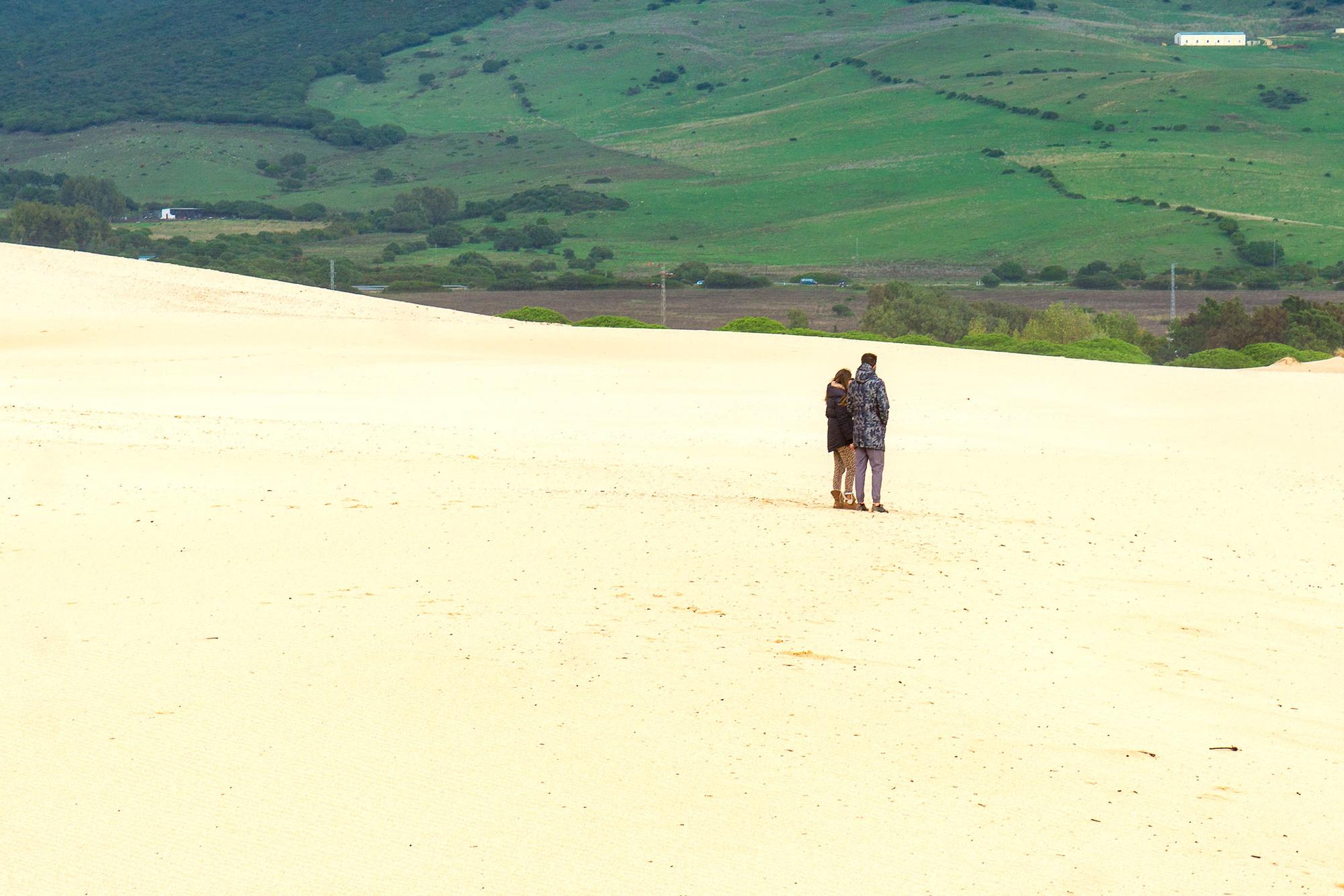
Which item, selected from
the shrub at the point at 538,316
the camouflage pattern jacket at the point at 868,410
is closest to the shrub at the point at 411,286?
the shrub at the point at 538,316

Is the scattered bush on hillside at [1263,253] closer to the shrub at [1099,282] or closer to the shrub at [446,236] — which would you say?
the shrub at [1099,282]

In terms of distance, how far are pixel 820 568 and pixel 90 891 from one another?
7.09 meters

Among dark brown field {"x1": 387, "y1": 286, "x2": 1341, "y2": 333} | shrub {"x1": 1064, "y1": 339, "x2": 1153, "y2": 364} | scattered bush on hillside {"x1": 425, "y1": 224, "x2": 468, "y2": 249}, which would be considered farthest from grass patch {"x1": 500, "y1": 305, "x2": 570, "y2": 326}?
scattered bush on hillside {"x1": 425, "y1": 224, "x2": 468, "y2": 249}

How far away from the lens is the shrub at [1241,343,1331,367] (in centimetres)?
5284

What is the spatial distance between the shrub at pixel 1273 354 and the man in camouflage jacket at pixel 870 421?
4022 centimetres

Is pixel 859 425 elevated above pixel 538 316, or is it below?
below

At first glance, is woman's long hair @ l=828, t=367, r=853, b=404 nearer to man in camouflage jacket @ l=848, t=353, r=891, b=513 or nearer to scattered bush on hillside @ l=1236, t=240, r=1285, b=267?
man in camouflage jacket @ l=848, t=353, r=891, b=513

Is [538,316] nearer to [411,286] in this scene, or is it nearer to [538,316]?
[538,316]

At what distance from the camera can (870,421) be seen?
50.9 feet

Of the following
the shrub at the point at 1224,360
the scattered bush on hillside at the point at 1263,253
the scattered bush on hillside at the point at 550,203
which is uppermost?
the scattered bush on hillside at the point at 550,203

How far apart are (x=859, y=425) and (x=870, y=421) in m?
0.12

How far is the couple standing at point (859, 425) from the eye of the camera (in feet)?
50.9

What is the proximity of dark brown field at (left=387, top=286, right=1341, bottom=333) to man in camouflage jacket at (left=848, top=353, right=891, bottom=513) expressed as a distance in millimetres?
86285

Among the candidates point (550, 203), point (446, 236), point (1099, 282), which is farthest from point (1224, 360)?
point (550, 203)
